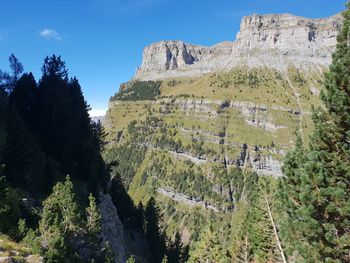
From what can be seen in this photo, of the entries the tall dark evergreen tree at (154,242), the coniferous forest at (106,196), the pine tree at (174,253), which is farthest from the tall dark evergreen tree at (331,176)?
the pine tree at (174,253)

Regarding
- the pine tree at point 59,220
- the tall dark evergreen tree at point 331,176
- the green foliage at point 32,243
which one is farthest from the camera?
the pine tree at point 59,220

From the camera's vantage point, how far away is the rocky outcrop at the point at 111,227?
70.3 metres

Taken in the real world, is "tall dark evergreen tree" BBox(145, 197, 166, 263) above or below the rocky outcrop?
below

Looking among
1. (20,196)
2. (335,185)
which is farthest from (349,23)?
(20,196)

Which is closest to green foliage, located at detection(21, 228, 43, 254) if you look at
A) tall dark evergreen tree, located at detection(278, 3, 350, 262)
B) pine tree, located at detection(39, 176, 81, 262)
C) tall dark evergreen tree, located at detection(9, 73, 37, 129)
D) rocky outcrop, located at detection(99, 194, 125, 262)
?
pine tree, located at detection(39, 176, 81, 262)

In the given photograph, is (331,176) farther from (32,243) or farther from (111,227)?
(111,227)

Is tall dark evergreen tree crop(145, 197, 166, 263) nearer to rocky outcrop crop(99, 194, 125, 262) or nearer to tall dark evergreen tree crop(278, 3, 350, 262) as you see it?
rocky outcrop crop(99, 194, 125, 262)

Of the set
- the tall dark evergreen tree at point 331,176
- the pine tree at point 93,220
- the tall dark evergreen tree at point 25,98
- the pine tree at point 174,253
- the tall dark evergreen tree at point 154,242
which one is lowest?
the pine tree at point 174,253

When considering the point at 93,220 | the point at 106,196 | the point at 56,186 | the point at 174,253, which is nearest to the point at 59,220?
the point at 56,186

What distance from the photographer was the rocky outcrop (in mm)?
70287

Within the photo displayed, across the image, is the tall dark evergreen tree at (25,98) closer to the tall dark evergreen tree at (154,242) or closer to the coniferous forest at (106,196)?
the coniferous forest at (106,196)

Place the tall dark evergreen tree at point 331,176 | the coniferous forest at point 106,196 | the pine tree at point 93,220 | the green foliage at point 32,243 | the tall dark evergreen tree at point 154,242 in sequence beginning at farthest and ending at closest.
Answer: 1. the tall dark evergreen tree at point 154,242
2. the pine tree at point 93,220
3. the green foliage at point 32,243
4. the coniferous forest at point 106,196
5. the tall dark evergreen tree at point 331,176

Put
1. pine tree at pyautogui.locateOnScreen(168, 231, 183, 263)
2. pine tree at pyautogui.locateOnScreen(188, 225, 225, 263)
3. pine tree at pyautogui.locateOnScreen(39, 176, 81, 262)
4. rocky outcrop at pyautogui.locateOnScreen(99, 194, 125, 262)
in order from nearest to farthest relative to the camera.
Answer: pine tree at pyautogui.locateOnScreen(39, 176, 81, 262) → pine tree at pyautogui.locateOnScreen(188, 225, 225, 263) → rocky outcrop at pyautogui.locateOnScreen(99, 194, 125, 262) → pine tree at pyautogui.locateOnScreen(168, 231, 183, 263)

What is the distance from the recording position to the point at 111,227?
74.1 metres
